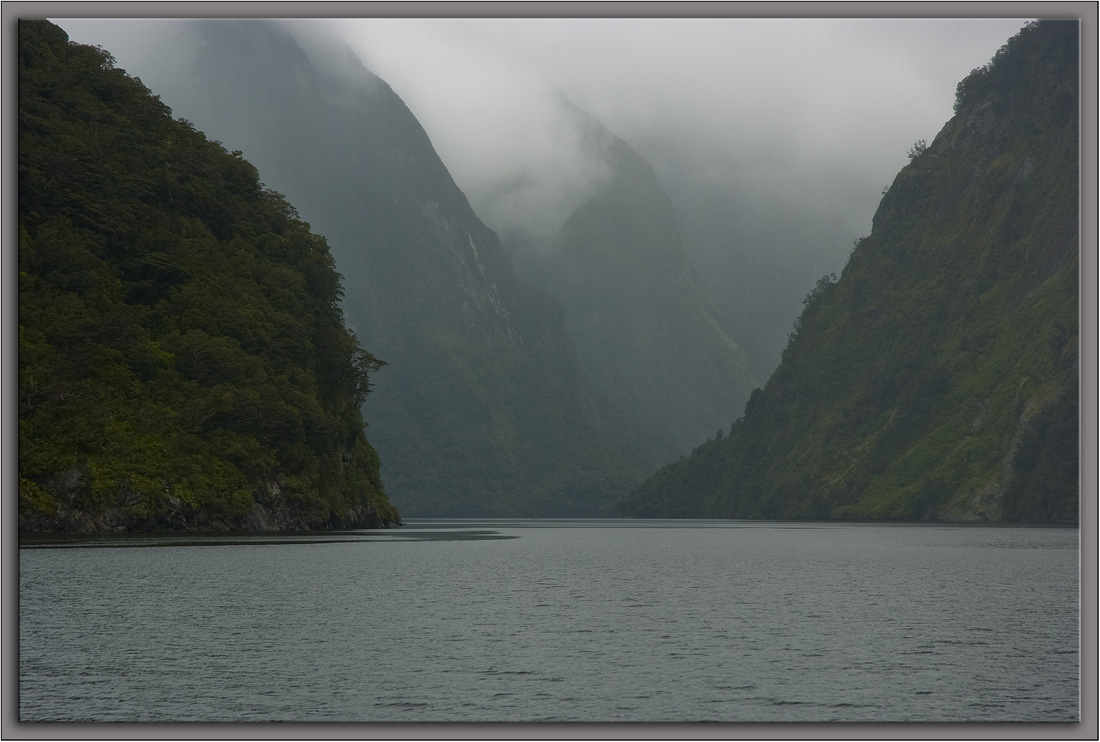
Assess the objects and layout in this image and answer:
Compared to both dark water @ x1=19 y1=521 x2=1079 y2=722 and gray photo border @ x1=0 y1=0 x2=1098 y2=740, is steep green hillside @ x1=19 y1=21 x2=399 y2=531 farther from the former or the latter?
gray photo border @ x1=0 y1=0 x2=1098 y2=740

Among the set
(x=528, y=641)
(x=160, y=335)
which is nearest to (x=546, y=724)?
(x=528, y=641)

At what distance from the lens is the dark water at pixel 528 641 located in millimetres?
32125

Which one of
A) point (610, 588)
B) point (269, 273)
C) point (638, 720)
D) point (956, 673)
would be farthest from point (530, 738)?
point (269, 273)

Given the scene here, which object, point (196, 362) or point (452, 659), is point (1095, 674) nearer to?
point (452, 659)

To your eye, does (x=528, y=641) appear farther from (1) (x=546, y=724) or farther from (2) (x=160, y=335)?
(2) (x=160, y=335)

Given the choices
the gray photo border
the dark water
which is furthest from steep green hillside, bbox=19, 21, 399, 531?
the gray photo border

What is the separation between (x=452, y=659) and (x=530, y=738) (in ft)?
50.8

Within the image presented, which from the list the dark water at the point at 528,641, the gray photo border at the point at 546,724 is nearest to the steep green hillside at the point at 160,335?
the dark water at the point at 528,641

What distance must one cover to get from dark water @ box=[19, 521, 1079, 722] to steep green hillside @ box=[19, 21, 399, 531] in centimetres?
2501

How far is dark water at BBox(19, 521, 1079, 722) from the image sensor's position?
105 ft

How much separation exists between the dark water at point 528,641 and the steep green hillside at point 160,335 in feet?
82.0

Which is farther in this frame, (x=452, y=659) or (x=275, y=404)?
(x=275, y=404)

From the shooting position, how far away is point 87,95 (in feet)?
445

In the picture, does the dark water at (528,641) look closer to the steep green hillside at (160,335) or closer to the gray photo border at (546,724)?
the gray photo border at (546,724)
